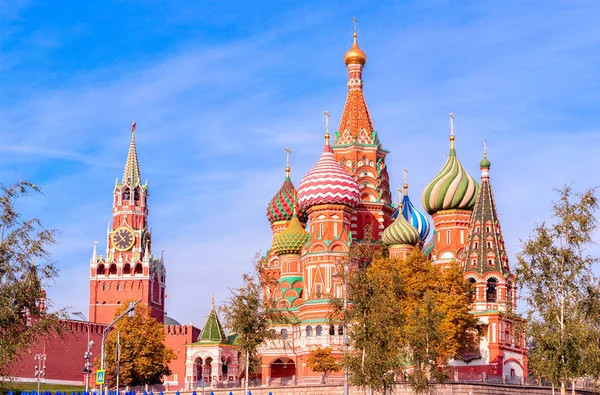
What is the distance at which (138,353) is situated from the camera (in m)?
76.8

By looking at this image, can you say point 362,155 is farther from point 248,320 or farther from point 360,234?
point 248,320

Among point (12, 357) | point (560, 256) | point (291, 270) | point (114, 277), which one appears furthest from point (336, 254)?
point (114, 277)

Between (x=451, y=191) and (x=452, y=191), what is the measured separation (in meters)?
0.07

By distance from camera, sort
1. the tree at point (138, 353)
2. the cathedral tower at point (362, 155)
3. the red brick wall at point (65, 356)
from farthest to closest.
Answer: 1. the red brick wall at point (65, 356)
2. the cathedral tower at point (362, 155)
3. the tree at point (138, 353)

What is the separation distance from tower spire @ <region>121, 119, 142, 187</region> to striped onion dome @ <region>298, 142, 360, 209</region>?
5218 cm

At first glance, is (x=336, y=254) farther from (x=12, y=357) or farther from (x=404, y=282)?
(x=12, y=357)

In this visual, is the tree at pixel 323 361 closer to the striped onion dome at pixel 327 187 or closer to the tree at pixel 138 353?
the striped onion dome at pixel 327 187

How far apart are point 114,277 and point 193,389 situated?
184ft

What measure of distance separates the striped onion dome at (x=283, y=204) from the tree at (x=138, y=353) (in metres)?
14.3

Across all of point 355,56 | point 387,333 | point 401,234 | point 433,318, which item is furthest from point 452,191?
Result: point 387,333

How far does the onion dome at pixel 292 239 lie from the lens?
79.6 m

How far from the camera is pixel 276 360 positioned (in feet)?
247

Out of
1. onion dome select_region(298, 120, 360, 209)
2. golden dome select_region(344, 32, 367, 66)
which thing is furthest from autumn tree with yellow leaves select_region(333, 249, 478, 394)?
golden dome select_region(344, 32, 367, 66)

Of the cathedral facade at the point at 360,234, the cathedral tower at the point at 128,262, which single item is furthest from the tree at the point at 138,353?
the cathedral tower at the point at 128,262
